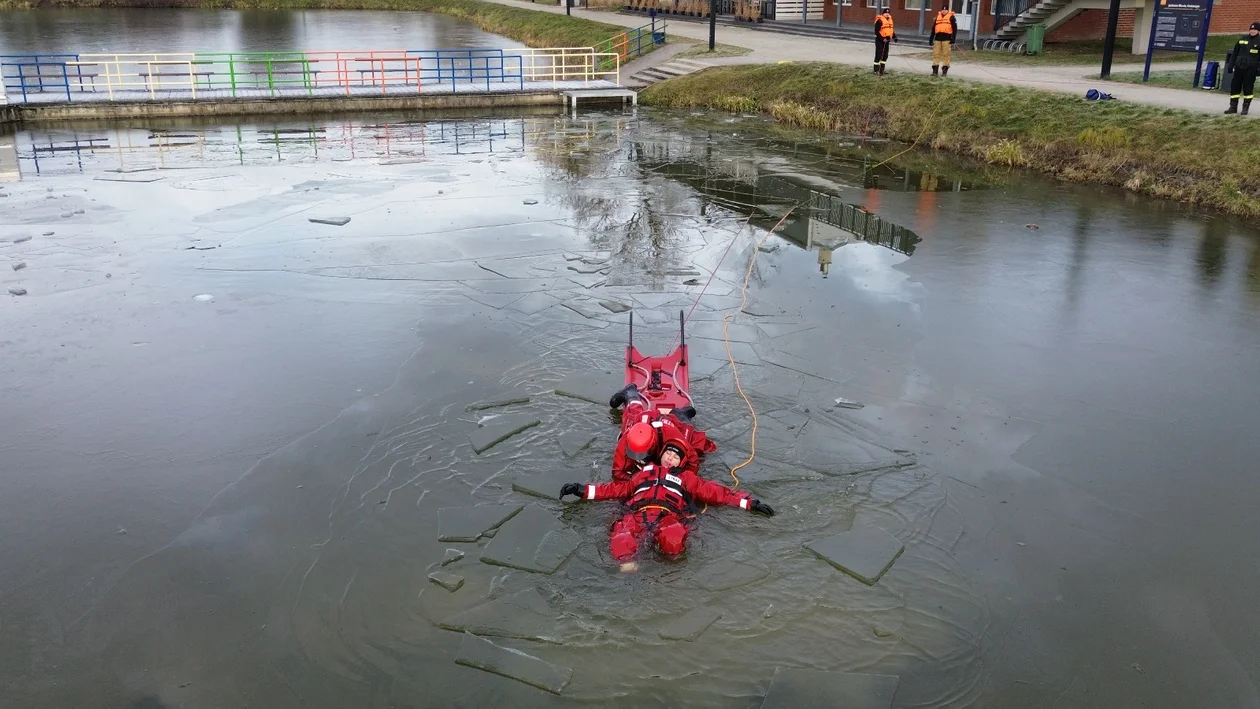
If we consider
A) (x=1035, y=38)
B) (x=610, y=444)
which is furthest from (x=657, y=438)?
(x=1035, y=38)

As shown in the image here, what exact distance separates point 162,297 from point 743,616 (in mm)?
8388

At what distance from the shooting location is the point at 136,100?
25391 mm

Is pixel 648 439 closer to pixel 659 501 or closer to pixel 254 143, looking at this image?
pixel 659 501

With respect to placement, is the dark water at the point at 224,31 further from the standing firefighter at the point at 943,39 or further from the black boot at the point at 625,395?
the black boot at the point at 625,395

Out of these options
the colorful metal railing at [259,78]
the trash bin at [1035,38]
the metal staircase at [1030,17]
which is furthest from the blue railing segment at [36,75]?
the metal staircase at [1030,17]

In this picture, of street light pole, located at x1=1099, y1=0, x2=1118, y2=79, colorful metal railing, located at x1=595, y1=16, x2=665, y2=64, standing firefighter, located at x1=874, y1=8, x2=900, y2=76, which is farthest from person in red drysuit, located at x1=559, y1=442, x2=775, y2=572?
colorful metal railing, located at x1=595, y1=16, x2=665, y2=64

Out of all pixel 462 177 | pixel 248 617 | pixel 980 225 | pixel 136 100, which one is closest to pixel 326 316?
pixel 248 617

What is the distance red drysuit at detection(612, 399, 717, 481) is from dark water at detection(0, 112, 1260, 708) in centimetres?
37

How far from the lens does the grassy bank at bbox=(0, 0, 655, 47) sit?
40.1 m

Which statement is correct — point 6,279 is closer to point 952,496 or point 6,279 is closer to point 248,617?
point 248,617

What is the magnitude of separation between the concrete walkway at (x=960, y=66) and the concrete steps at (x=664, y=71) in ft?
1.75

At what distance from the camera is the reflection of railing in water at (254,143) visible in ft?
64.1

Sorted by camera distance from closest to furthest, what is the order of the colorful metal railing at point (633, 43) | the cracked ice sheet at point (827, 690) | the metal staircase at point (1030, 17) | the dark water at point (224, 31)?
1. the cracked ice sheet at point (827, 690)
2. the metal staircase at point (1030, 17)
3. the colorful metal railing at point (633, 43)
4. the dark water at point (224, 31)

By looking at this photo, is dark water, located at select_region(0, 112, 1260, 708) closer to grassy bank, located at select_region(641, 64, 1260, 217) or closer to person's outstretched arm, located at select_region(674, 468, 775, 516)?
person's outstretched arm, located at select_region(674, 468, 775, 516)
